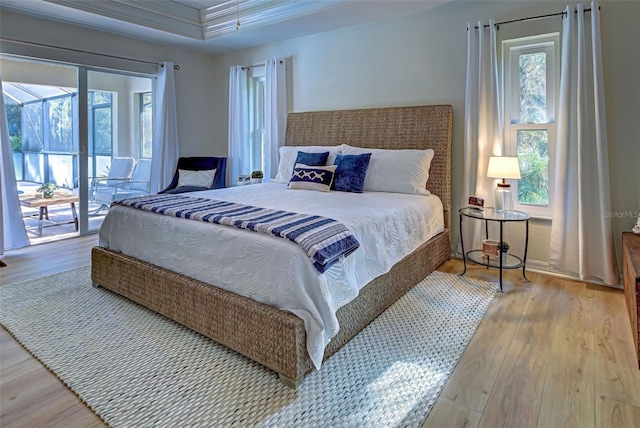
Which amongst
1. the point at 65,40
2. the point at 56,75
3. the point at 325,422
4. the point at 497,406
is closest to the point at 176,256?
the point at 325,422

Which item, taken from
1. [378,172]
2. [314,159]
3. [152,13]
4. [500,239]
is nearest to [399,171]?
[378,172]

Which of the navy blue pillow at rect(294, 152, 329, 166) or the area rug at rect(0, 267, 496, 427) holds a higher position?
the navy blue pillow at rect(294, 152, 329, 166)

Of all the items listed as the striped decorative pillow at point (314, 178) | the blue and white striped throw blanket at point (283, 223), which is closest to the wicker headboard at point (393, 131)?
the striped decorative pillow at point (314, 178)

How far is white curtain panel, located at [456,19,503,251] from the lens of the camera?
11.0ft

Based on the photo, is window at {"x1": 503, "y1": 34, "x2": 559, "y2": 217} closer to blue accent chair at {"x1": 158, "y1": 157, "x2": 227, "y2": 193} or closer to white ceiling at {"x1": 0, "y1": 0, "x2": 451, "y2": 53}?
white ceiling at {"x1": 0, "y1": 0, "x2": 451, "y2": 53}

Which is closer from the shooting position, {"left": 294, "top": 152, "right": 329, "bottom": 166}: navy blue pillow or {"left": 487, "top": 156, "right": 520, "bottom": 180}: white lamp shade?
{"left": 487, "top": 156, "right": 520, "bottom": 180}: white lamp shade

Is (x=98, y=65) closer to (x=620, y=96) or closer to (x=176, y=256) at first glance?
(x=176, y=256)

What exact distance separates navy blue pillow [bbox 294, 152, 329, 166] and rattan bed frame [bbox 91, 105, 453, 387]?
0.44 metres

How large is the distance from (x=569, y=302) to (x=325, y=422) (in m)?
2.15

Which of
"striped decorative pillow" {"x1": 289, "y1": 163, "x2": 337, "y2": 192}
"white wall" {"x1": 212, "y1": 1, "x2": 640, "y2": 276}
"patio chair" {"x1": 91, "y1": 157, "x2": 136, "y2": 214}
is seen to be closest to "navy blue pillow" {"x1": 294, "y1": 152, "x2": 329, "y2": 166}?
"striped decorative pillow" {"x1": 289, "y1": 163, "x2": 337, "y2": 192}

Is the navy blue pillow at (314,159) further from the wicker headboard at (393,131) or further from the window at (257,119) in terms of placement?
the window at (257,119)

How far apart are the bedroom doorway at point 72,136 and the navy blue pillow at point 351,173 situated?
306 cm

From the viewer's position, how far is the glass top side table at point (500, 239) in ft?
9.78

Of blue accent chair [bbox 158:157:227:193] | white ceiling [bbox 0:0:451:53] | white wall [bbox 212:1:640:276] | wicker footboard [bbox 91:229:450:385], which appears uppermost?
white ceiling [bbox 0:0:451:53]
